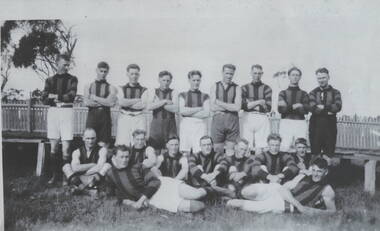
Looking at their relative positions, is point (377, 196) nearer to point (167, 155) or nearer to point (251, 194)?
point (251, 194)

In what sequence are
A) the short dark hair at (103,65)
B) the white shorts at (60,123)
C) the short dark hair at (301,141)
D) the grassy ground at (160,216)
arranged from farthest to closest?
1. the white shorts at (60,123)
2. the short dark hair at (103,65)
3. the short dark hair at (301,141)
4. the grassy ground at (160,216)

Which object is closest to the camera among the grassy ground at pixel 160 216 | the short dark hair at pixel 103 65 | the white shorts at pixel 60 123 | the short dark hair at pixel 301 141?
the grassy ground at pixel 160 216

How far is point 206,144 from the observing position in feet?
10.6

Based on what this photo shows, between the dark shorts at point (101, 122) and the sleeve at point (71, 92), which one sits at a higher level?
the sleeve at point (71, 92)

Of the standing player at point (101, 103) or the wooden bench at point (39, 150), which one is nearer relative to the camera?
the standing player at point (101, 103)

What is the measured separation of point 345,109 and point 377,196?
70cm

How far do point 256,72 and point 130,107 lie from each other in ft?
3.37

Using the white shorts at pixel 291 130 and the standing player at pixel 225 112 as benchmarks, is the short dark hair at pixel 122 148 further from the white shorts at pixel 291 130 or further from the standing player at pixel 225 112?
the white shorts at pixel 291 130

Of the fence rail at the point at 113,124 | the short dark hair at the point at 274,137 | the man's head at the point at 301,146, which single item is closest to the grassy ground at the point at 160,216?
the fence rail at the point at 113,124

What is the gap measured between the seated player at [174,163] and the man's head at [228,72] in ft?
1.98

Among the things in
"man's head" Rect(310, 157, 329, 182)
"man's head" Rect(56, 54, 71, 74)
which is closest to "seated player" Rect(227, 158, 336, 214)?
"man's head" Rect(310, 157, 329, 182)


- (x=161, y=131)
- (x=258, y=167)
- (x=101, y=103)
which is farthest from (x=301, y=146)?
(x=101, y=103)

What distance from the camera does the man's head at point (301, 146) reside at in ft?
10.5

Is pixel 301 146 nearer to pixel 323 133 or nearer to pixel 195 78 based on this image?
pixel 323 133
